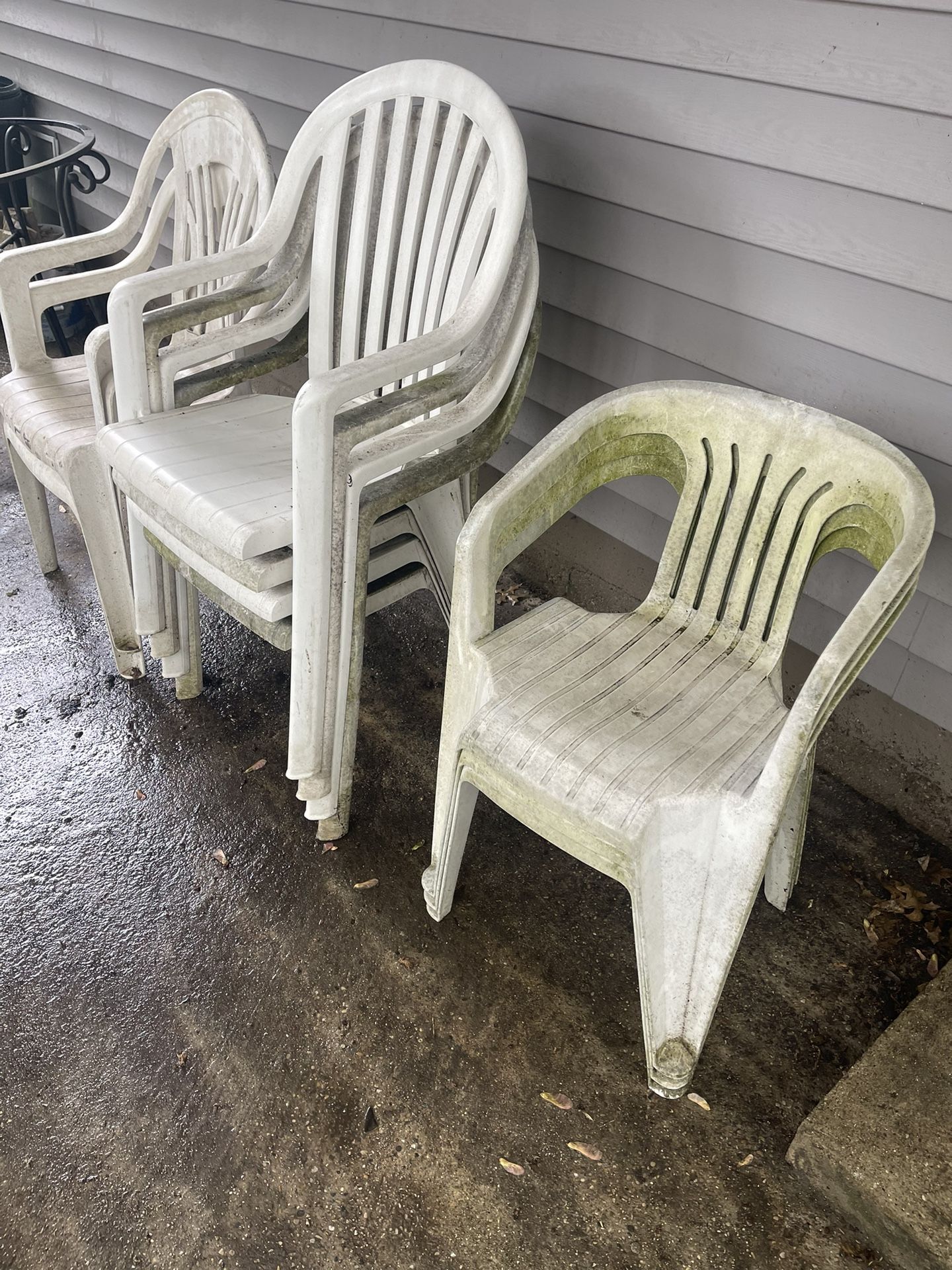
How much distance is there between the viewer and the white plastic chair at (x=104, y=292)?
2.07m

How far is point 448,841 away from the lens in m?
1.64

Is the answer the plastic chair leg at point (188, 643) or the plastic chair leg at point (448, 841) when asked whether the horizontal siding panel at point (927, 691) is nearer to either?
the plastic chair leg at point (448, 841)

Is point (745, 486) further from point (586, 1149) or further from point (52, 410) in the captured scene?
point (52, 410)

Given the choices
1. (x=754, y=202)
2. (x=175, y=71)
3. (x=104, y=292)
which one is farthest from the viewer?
(x=175, y=71)

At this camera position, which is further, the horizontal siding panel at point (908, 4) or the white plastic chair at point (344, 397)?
the white plastic chair at point (344, 397)

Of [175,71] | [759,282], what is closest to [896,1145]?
[759,282]

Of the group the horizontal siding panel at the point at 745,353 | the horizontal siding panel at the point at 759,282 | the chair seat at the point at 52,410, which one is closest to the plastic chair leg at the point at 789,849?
the horizontal siding panel at the point at 745,353

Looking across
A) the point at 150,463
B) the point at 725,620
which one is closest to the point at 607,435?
the point at 725,620

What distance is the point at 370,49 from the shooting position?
2.39m

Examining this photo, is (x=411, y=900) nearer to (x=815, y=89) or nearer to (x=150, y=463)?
(x=150, y=463)

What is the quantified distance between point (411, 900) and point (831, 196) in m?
1.50

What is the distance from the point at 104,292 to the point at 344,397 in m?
1.17

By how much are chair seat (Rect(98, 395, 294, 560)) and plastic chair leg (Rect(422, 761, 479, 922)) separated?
21.0 inches

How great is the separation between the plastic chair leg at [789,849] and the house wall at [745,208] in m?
0.41
